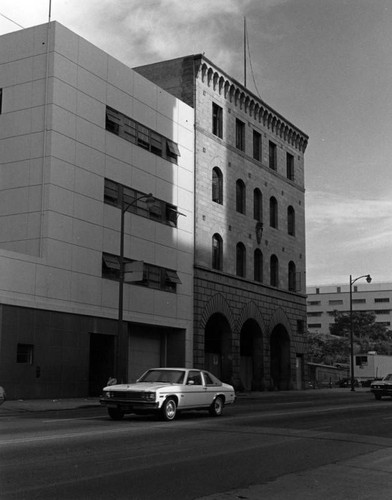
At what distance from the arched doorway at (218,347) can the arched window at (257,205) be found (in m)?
8.57

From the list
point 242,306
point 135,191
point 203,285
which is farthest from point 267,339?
point 135,191

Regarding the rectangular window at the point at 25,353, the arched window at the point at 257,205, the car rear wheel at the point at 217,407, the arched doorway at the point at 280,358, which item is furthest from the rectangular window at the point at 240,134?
the car rear wheel at the point at 217,407

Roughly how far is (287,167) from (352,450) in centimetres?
4366

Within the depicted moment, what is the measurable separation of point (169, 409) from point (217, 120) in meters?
30.3

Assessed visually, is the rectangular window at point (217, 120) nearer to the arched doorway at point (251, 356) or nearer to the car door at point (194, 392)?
the arched doorway at point (251, 356)

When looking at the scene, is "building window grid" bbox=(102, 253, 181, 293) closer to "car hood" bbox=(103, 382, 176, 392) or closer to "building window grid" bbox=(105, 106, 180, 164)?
"building window grid" bbox=(105, 106, 180, 164)

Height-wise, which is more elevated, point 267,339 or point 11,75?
point 11,75

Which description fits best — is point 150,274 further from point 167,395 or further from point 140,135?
point 167,395

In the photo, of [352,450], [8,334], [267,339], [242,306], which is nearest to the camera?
[352,450]

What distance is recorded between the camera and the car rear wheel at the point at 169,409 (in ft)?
59.4

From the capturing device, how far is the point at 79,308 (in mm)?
32531

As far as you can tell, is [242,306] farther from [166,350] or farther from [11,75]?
[11,75]

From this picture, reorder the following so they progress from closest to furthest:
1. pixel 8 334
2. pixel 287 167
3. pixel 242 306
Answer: pixel 8 334, pixel 242 306, pixel 287 167

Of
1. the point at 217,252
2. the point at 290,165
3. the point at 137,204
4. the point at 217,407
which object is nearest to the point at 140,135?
the point at 137,204
